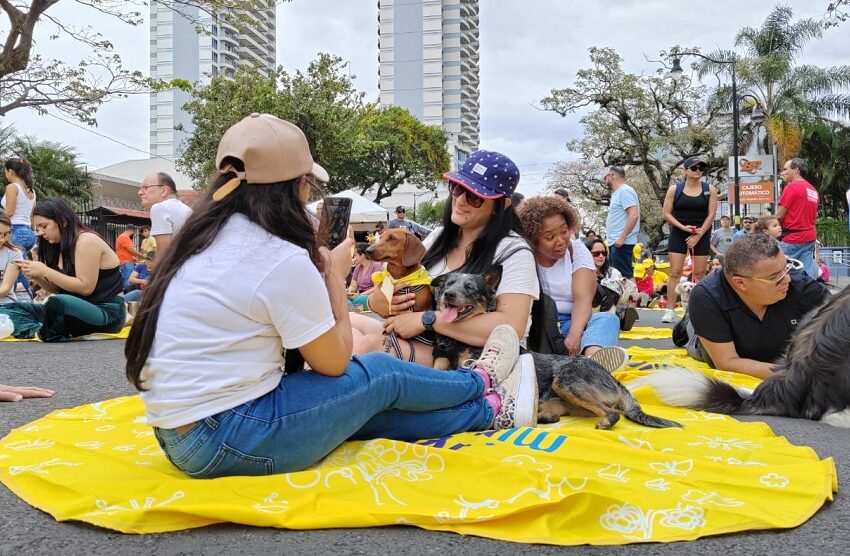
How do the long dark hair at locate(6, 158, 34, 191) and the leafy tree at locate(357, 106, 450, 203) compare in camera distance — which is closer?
the long dark hair at locate(6, 158, 34, 191)

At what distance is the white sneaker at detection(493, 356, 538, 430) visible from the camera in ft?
11.0

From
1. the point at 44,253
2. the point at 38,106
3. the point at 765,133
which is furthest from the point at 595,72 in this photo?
the point at 44,253

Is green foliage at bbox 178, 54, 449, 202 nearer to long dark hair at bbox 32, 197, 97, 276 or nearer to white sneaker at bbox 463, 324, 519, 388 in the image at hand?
long dark hair at bbox 32, 197, 97, 276

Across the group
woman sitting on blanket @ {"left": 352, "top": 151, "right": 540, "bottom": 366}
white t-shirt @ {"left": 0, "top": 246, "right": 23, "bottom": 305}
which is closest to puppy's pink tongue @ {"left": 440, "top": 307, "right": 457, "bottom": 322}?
woman sitting on blanket @ {"left": 352, "top": 151, "right": 540, "bottom": 366}

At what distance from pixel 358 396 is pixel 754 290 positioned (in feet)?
10.1

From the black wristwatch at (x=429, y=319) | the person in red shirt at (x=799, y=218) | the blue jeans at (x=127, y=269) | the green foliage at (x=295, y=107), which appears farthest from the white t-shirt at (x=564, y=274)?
the green foliage at (x=295, y=107)

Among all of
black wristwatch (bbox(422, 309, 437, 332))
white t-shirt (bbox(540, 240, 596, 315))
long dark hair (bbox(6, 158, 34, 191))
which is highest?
long dark hair (bbox(6, 158, 34, 191))

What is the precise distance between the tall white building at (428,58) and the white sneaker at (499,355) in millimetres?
109140

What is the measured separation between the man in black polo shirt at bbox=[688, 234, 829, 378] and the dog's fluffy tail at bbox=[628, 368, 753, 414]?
0.66m

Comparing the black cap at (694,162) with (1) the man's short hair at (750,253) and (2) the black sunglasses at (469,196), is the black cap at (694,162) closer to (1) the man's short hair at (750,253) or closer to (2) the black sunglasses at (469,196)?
(1) the man's short hair at (750,253)

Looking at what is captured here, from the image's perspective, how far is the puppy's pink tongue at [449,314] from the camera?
3678 mm

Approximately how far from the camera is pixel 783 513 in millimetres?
2338

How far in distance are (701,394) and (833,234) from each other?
107 feet

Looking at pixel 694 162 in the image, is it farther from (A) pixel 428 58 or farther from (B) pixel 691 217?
(A) pixel 428 58
